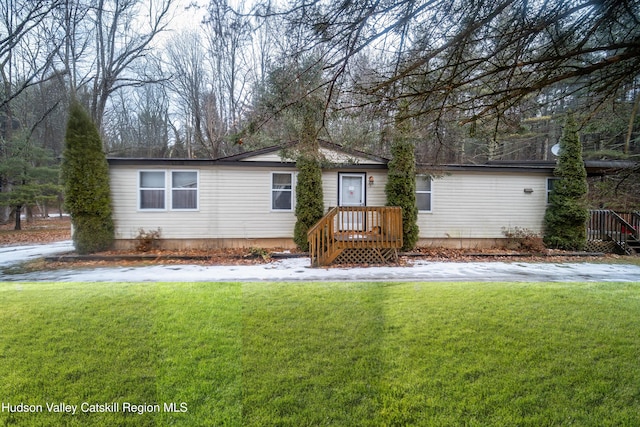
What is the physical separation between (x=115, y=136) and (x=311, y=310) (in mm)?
19309

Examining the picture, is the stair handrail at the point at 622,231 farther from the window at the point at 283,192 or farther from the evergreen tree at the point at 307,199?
the window at the point at 283,192

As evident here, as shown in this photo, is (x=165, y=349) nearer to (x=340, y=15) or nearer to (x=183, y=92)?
(x=340, y=15)

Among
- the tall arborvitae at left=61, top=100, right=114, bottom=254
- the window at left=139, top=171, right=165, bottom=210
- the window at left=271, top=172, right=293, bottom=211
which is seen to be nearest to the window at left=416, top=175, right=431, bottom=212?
the window at left=271, top=172, right=293, bottom=211

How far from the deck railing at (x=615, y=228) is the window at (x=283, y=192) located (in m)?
9.66

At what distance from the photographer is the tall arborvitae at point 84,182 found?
26.5 feet

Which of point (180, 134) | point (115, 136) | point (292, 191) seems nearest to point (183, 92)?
point (180, 134)

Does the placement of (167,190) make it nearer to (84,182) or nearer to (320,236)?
(84,182)

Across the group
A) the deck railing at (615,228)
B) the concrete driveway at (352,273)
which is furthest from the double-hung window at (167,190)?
the deck railing at (615,228)

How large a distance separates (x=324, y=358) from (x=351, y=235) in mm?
5165

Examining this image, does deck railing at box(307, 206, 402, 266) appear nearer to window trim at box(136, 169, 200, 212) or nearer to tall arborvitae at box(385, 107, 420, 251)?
tall arborvitae at box(385, 107, 420, 251)

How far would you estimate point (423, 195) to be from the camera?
9.91 meters

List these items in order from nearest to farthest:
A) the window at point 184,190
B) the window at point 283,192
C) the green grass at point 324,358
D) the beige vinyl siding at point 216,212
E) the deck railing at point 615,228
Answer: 1. the green grass at point 324,358
2. the beige vinyl siding at point 216,212
3. the window at point 184,190
4. the deck railing at point 615,228
5. the window at point 283,192

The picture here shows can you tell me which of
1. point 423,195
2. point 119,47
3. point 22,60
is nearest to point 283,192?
point 423,195

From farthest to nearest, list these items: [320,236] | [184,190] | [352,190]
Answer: [352,190], [184,190], [320,236]
